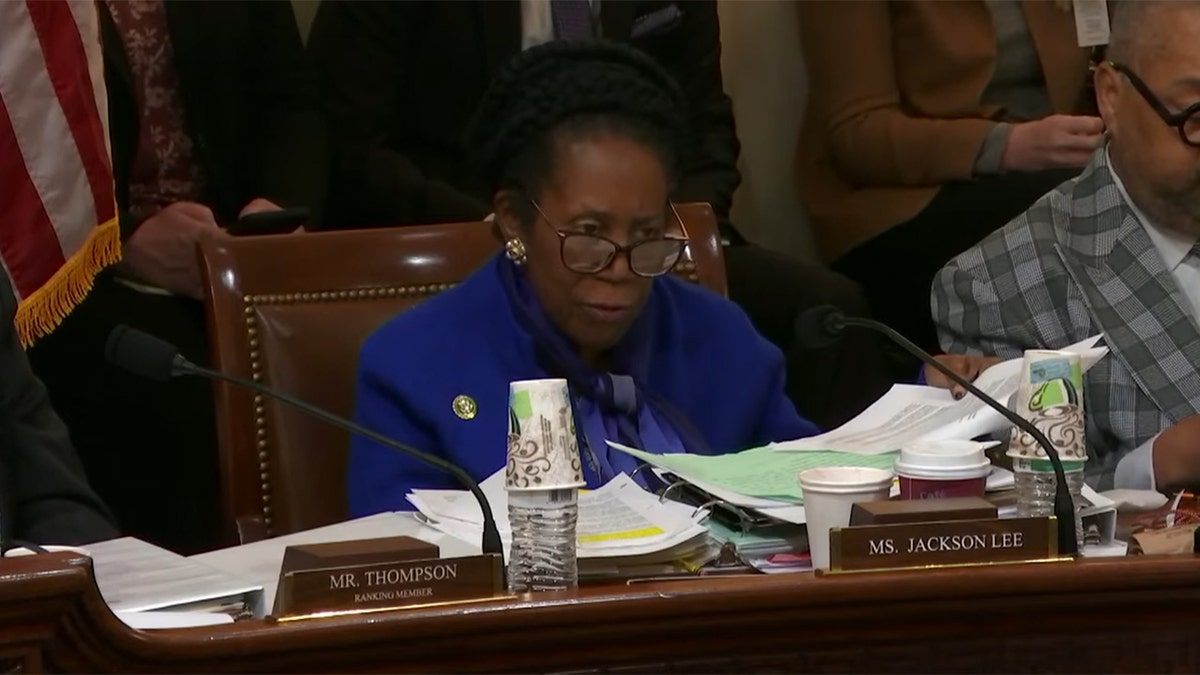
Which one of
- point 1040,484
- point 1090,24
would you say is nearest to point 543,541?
Answer: point 1040,484

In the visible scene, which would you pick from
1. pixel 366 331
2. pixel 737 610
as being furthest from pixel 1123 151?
pixel 737 610

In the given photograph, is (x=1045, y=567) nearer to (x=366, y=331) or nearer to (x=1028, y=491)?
(x=1028, y=491)

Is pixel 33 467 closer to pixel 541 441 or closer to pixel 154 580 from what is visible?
pixel 154 580

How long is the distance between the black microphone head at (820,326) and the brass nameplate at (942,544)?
0.33 metres

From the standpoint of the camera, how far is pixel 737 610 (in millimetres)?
1032

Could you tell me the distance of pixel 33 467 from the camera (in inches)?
64.4

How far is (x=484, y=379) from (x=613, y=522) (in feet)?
1.57

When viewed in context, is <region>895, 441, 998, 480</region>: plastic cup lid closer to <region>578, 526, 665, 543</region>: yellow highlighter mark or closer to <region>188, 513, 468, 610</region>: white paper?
<region>578, 526, 665, 543</region>: yellow highlighter mark

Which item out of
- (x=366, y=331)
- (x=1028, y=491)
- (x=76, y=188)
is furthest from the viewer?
(x=76, y=188)

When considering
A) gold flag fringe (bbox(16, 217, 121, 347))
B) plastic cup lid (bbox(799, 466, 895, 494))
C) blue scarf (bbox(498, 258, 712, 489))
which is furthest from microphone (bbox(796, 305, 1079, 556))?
gold flag fringe (bbox(16, 217, 121, 347))

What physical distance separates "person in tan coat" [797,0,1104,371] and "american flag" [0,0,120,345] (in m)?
1.30

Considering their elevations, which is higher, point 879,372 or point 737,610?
point 879,372

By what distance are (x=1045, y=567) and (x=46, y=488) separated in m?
1.02

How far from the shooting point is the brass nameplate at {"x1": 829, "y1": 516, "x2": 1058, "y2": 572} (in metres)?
1.09
